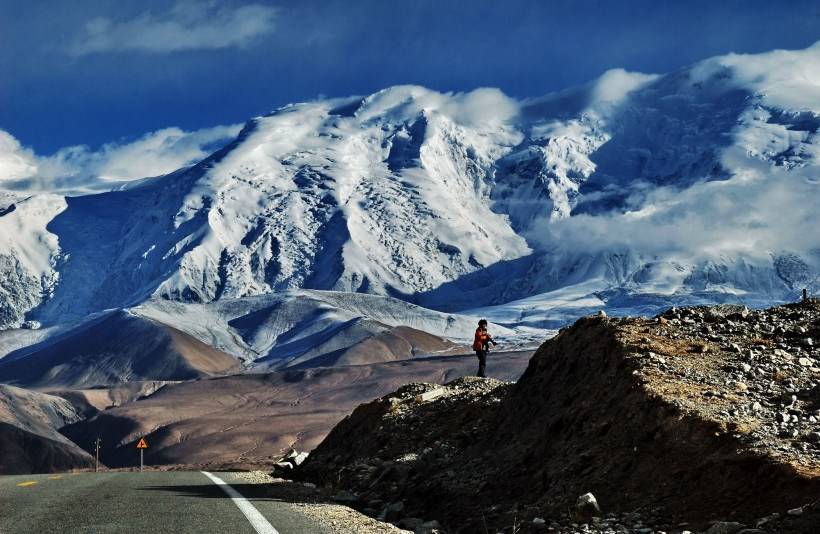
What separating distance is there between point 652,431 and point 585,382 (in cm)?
403

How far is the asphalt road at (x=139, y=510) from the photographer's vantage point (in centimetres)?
1330

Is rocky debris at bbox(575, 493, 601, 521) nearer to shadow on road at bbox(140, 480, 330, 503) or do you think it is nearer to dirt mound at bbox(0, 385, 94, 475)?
shadow on road at bbox(140, 480, 330, 503)

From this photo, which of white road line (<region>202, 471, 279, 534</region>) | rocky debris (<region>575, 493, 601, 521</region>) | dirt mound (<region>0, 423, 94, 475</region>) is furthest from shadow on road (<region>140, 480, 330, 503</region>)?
dirt mound (<region>0, 423, 94, 475</region>)

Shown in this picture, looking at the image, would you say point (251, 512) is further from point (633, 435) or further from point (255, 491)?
point (633, 435)

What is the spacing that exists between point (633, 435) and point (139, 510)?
6994mm

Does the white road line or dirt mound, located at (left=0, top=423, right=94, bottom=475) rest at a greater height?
the white road line

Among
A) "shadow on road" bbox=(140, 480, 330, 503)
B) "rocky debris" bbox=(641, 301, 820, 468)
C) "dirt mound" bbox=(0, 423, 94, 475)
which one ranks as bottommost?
"dirt mound" bbox=(0, 423, 94, 475)

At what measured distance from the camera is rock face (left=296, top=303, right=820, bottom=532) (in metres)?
13.4

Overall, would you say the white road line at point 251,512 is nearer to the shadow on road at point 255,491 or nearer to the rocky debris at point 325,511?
the shadow on road at point 255,491

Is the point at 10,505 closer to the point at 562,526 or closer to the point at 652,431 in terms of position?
the point at 562,526

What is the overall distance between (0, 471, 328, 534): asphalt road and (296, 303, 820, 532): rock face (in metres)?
3.17

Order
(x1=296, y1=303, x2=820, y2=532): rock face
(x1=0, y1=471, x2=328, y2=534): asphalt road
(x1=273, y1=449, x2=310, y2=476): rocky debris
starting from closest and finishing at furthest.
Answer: (x1=0, y1=471, x2=328, y2=534): asphalt road, (x1=296, y1=303, x2=820, y2=532): rock face, (x1=273, y1=449, x2=310, y2=476): rocky debris

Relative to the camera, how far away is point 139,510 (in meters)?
15.2

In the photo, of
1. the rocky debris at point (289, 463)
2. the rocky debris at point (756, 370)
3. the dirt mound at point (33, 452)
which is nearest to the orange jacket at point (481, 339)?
the rocky debris at point (289, 463)
